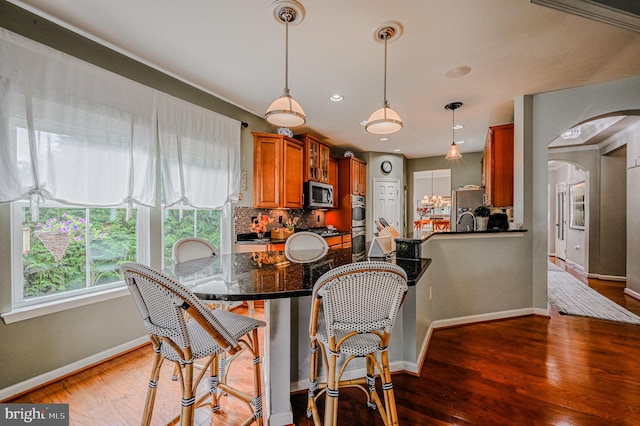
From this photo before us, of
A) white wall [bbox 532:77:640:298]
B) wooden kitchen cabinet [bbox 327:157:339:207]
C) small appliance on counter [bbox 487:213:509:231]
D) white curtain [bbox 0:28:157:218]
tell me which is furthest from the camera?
wooden kitchen cabinet [bbox 327:157:339:207]

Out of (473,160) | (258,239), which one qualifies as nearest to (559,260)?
(473,160)

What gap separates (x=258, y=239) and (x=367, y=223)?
3.04 metres

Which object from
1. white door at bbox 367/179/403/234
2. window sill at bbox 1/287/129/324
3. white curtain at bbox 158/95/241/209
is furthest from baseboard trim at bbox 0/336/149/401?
white door at bbox 367/179/403/234

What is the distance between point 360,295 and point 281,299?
0.46 m

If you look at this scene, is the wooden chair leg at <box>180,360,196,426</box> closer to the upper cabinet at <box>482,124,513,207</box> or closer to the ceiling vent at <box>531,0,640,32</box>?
the ceiling vent at <box>531,0,640,32</box>

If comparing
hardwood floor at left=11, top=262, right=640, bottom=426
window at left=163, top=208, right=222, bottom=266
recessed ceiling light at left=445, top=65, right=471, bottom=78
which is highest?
recessed ceiling light at left=445, top=65, right=471, bottom=78

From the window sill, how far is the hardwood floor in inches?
20.3

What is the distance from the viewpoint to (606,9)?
1555 millimetres

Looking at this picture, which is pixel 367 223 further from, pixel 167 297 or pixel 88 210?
pixel 167 297

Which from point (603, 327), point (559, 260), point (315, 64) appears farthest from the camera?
point (559, 260)

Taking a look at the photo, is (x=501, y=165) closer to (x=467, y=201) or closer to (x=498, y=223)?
(x=498, y=223)

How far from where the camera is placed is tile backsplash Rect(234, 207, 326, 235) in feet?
12.1

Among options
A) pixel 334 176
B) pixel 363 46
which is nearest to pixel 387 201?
pixel 334 176

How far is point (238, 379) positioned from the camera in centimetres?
200
